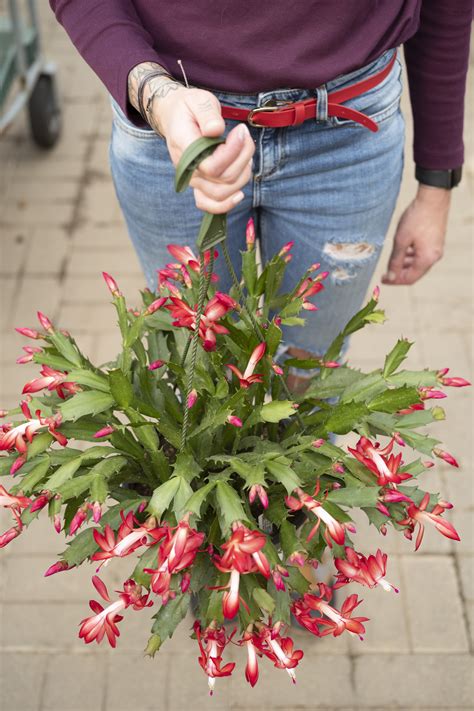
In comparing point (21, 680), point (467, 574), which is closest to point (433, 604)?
point (467, 574)

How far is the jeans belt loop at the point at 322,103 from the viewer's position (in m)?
1.23

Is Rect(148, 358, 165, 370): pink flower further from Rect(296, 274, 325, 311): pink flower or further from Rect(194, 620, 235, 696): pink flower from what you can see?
Rect(194, 620, 235, 696): pink flower

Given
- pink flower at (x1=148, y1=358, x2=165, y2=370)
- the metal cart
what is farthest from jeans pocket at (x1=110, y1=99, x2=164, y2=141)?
the metal cart

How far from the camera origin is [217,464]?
1263 mm

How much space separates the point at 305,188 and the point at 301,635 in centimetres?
106

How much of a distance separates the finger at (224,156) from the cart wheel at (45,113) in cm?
247

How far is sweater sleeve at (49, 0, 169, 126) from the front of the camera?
1.15 meters

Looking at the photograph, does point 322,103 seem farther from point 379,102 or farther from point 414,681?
point 414,681

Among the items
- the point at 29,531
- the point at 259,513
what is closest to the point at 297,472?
the point at 259,513

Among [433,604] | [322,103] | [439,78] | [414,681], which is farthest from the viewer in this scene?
[433,604]

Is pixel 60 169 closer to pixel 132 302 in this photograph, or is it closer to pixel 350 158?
pixel 132 302

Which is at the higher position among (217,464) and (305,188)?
(305,188)

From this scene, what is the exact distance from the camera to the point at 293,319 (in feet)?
4.03

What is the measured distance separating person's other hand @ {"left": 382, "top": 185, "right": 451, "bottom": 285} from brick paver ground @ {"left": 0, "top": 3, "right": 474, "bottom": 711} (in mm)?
815
